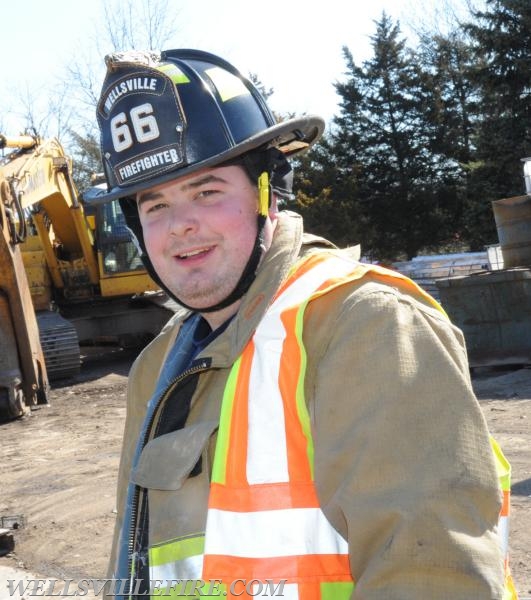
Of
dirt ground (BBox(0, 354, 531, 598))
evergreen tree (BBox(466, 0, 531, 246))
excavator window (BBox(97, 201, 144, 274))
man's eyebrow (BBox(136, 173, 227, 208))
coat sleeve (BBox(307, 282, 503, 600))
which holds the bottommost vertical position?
dirt ground (BBox(0, 354, 531, 598))

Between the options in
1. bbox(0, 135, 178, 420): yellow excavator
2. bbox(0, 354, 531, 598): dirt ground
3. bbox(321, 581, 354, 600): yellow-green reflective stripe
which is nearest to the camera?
bbox(321, 581, 354, 600): yellow-green reflective stripe

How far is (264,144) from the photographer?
226 cm

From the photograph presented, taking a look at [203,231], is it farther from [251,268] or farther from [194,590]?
[194,590]

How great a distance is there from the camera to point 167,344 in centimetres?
241

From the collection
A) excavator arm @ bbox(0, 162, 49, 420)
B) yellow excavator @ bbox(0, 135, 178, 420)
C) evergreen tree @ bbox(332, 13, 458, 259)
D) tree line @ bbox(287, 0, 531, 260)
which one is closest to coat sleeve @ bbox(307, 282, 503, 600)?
excavator arm @ bbox(0, 162, 49, 420)

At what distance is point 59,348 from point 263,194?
1141 centimetres

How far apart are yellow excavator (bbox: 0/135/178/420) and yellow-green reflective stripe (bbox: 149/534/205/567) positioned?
9.54 m

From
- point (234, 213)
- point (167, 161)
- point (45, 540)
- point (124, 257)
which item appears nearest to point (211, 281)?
point (234, 213)

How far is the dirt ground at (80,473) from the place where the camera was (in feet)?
17.5

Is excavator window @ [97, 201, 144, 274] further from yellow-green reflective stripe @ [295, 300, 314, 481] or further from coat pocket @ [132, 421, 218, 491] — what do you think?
yellow-green reflective stripe @ [295, 300, 314, 481]

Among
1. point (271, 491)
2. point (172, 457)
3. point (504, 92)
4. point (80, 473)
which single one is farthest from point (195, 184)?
point (504, 92)

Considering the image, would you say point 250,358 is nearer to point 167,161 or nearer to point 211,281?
point 211,281

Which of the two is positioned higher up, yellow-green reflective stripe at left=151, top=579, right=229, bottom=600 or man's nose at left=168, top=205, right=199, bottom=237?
man's nose at left=168, top=205, right=199, bottom=237

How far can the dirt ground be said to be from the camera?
5328mm
